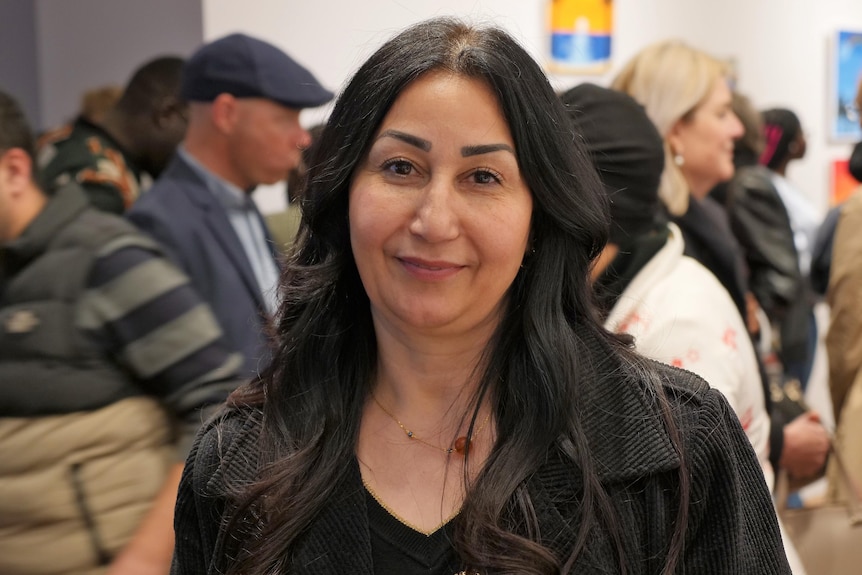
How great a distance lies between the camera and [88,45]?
627cm

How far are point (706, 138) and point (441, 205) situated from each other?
2008mm

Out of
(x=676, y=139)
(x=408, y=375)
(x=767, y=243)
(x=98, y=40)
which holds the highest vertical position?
(x=98, y=40)

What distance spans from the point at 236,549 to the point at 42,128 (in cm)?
552

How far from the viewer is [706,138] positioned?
326 cm

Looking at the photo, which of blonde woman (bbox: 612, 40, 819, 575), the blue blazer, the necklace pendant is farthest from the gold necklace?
blonde woman (bbox: 612, 40, 819, 575)

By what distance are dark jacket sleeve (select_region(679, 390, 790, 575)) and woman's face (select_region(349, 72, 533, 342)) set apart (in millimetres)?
338

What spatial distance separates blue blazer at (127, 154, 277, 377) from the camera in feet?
9.32

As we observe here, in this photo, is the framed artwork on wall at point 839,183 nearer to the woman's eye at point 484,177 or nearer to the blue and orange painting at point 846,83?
the blue and orange painting at point 846,83

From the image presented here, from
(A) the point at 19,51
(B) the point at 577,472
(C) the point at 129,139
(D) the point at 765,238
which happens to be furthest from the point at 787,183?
(B) the point at 577,472

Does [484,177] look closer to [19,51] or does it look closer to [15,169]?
[15,169]

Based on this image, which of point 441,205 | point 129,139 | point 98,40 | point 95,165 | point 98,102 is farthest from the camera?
point 98,40

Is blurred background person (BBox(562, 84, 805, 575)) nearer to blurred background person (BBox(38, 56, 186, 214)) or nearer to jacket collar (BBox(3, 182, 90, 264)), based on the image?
jacket collar (BBox(3, 182, 90, 264))

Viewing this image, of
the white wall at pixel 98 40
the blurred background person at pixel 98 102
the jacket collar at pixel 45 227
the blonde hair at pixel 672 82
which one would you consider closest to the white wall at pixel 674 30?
the blonde hair at pixel 672 82

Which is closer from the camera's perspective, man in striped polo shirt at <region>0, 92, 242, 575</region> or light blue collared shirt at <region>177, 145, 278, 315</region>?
man in striped polo shirt at <region>0, 92, 242, 575</region>
